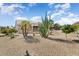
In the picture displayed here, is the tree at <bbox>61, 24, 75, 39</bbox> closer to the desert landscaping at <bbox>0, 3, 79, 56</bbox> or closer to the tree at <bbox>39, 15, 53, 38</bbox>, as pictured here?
the desert landscaping at <bbox>0, 3, 79, 56</bbox>

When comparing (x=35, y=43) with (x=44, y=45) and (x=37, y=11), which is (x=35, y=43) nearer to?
(x=44, y=45)

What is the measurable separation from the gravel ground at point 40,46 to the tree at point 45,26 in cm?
5

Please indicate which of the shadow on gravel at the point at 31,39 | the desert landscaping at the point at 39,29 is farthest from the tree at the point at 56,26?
the shadow on gravel at the point at 31,39

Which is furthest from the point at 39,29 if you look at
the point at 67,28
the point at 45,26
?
the point at 67,28

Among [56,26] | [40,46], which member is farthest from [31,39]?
[56,26]

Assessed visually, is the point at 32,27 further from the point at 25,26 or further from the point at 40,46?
the point at 40,46

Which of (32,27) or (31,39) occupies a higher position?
(32,27)

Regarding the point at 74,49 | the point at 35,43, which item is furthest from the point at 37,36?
the point at 74,49

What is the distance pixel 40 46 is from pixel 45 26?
20 centimetres

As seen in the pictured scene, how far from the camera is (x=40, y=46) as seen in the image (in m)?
1.91

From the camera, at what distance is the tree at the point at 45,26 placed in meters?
1.92

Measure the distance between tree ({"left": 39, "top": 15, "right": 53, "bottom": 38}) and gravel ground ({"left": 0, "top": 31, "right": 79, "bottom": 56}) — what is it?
5cm

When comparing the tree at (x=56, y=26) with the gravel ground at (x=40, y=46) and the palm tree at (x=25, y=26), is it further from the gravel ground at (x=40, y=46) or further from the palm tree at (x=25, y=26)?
the palm tree at (x=25, y=26)

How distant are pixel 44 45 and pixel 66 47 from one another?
21 cm
